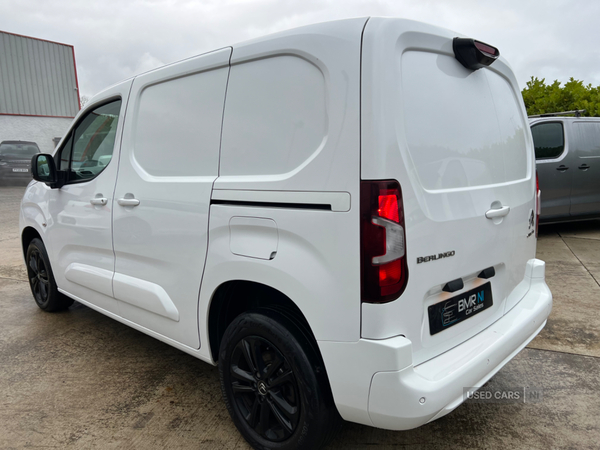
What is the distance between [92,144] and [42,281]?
159 cm

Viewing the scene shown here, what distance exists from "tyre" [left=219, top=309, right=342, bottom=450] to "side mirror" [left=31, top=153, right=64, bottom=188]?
202cm

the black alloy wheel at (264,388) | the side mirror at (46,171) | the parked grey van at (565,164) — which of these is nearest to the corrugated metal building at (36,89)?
the side mirror at (46,171)

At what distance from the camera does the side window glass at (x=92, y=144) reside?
2990mm

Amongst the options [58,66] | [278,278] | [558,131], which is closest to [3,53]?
[58,66]

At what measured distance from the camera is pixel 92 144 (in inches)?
126

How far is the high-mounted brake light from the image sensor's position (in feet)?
6.43

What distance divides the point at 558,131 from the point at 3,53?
72.5ft

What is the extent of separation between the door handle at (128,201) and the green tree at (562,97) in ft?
39.2

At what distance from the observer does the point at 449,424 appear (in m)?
2.38

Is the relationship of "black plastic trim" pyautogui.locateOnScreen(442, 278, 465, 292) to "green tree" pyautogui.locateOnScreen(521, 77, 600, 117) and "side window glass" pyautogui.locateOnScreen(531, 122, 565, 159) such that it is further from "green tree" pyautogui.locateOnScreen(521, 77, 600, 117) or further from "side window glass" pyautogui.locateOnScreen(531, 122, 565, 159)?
"green tree" pyautogui.locateOnScreen(521, 77, 600, 117)

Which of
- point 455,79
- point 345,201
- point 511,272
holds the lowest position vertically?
point 511,272

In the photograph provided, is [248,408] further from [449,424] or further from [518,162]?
[518,162]

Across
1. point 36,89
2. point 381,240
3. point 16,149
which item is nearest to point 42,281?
point 381,240

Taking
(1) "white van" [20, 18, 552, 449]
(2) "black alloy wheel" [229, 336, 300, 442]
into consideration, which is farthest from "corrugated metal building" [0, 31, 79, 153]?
(2) "black alloy wheel" [229, 336, 300, 442]
